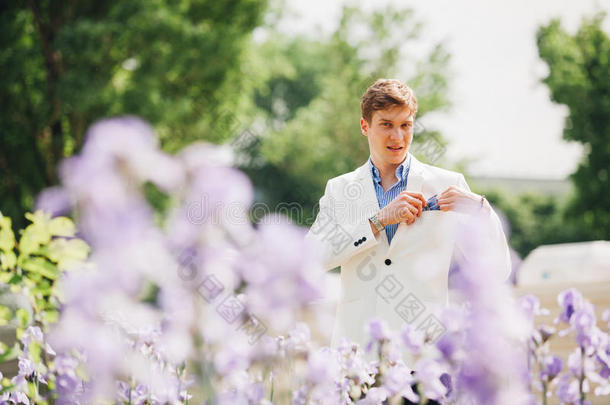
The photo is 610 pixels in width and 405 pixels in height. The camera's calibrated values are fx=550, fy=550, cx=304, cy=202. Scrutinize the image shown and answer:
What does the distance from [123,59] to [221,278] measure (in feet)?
42.1

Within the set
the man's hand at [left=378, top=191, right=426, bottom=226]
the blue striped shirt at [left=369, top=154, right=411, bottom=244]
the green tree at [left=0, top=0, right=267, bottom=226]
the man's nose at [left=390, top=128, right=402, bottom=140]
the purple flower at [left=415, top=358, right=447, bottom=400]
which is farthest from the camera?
the green tree at [left=0, top=0, right=267, bottom=226]

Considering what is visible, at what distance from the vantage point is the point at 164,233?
102 cm

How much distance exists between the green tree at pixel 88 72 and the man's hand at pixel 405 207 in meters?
10.2

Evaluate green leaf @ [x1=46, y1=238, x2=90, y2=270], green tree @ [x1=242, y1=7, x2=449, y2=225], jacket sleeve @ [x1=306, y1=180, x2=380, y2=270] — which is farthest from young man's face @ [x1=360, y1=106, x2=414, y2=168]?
green tree @ [x1=242, y1=7, x2=449, y2=225]

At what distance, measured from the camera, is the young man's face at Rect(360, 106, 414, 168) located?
2.40 m

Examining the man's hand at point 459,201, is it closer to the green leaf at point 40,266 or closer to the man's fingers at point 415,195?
the man's fingers at point 415,195

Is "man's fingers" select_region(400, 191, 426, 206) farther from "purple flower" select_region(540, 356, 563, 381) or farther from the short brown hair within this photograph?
"purple flower" select_region(540, 356, 563, 381)

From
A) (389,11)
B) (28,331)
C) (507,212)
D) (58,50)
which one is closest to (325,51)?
(389,11)

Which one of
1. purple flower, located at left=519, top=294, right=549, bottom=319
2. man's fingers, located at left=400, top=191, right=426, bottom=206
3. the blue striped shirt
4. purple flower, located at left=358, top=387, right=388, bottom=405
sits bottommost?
purple flower, located at left=358, top=387, right=388, bottom=405

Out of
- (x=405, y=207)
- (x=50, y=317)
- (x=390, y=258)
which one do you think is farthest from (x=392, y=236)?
(x=50, y=317)

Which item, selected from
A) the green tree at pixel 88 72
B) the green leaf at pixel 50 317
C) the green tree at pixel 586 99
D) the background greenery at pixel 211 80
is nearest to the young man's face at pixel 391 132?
the green leaf at pixel 50 317

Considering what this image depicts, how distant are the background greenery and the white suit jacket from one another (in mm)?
4690

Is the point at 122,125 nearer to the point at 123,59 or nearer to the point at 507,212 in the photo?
the point at 123,59

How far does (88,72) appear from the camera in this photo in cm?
1164
